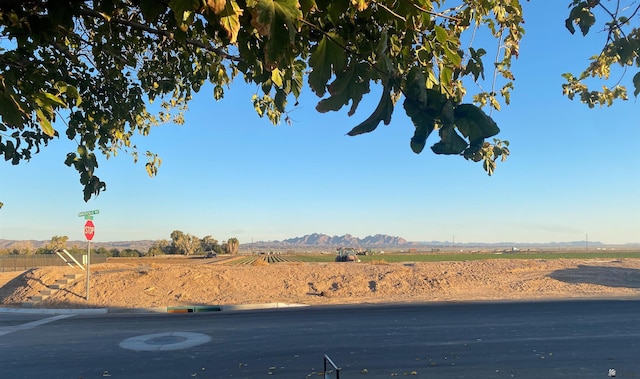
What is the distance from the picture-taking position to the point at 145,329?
13164 mm

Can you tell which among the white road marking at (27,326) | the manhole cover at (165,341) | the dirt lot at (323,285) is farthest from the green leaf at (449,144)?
the dirt lot at (323,285)

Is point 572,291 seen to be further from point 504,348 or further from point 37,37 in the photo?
point 37,37

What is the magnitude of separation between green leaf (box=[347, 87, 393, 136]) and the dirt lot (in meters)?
17.1

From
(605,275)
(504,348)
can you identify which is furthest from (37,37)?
(605,275)

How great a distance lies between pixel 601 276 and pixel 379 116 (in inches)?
1061

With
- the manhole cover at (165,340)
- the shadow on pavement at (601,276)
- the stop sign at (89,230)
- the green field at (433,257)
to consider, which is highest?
the stop sign at (89,230)

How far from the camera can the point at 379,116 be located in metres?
2.39

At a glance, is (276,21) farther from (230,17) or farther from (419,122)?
(419,122)

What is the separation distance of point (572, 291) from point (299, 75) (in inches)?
853

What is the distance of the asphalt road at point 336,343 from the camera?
27.9ft

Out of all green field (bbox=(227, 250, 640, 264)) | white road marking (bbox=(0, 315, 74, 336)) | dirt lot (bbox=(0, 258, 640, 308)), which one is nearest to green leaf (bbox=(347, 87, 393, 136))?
white road marking (bbox=(0, 315, 74, 336))

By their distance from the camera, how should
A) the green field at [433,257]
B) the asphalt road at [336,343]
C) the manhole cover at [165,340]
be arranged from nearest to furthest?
the asphalt road at [336,343]
the manhole cover at [165,340]
the green field at [433,257]

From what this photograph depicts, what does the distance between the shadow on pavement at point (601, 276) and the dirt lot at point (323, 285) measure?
0.14ft

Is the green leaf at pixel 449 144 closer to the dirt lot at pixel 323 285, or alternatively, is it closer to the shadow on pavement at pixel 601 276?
the dirt lot at pixel 323 285
